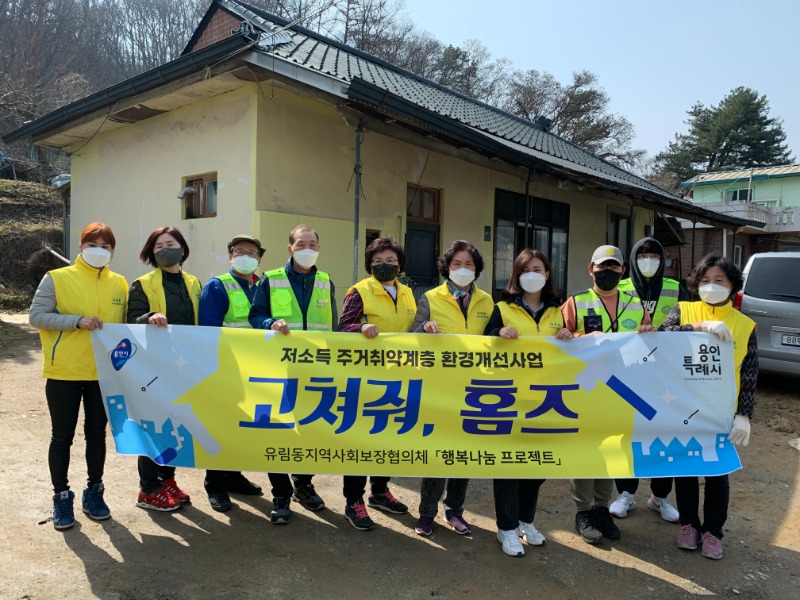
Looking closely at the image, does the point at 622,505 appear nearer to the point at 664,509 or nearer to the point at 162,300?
the point at 664,509

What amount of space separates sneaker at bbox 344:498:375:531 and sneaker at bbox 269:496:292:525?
0.37 meters

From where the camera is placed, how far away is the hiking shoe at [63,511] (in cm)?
316

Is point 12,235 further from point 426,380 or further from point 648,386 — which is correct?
point 648,386

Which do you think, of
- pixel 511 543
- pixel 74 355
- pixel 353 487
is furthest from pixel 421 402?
pixel 74 355

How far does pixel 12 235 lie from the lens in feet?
46.1

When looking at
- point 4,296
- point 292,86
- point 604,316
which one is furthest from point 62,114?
point 604,316

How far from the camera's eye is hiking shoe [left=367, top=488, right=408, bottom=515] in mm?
3629

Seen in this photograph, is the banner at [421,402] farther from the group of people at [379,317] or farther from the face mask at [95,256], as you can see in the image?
the face mask at [95,256]

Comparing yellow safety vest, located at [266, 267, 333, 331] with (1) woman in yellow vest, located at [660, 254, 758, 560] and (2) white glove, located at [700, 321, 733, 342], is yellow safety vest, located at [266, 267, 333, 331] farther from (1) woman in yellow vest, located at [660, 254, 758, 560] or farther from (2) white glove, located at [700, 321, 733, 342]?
(2) white glove, located at [700, 321, 733, 342]

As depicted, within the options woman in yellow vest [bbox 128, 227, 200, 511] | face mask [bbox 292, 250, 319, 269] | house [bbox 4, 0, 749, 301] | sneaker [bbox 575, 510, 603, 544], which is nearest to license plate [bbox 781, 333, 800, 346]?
house [bbox 4, 0, 749, 301]

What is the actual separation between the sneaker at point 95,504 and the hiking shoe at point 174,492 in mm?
355

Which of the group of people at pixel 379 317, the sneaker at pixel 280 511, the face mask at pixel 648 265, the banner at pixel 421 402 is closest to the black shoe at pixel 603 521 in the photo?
the group of people at pixel 379 317

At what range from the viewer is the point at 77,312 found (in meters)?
3.26

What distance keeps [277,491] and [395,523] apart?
78 centimetres
